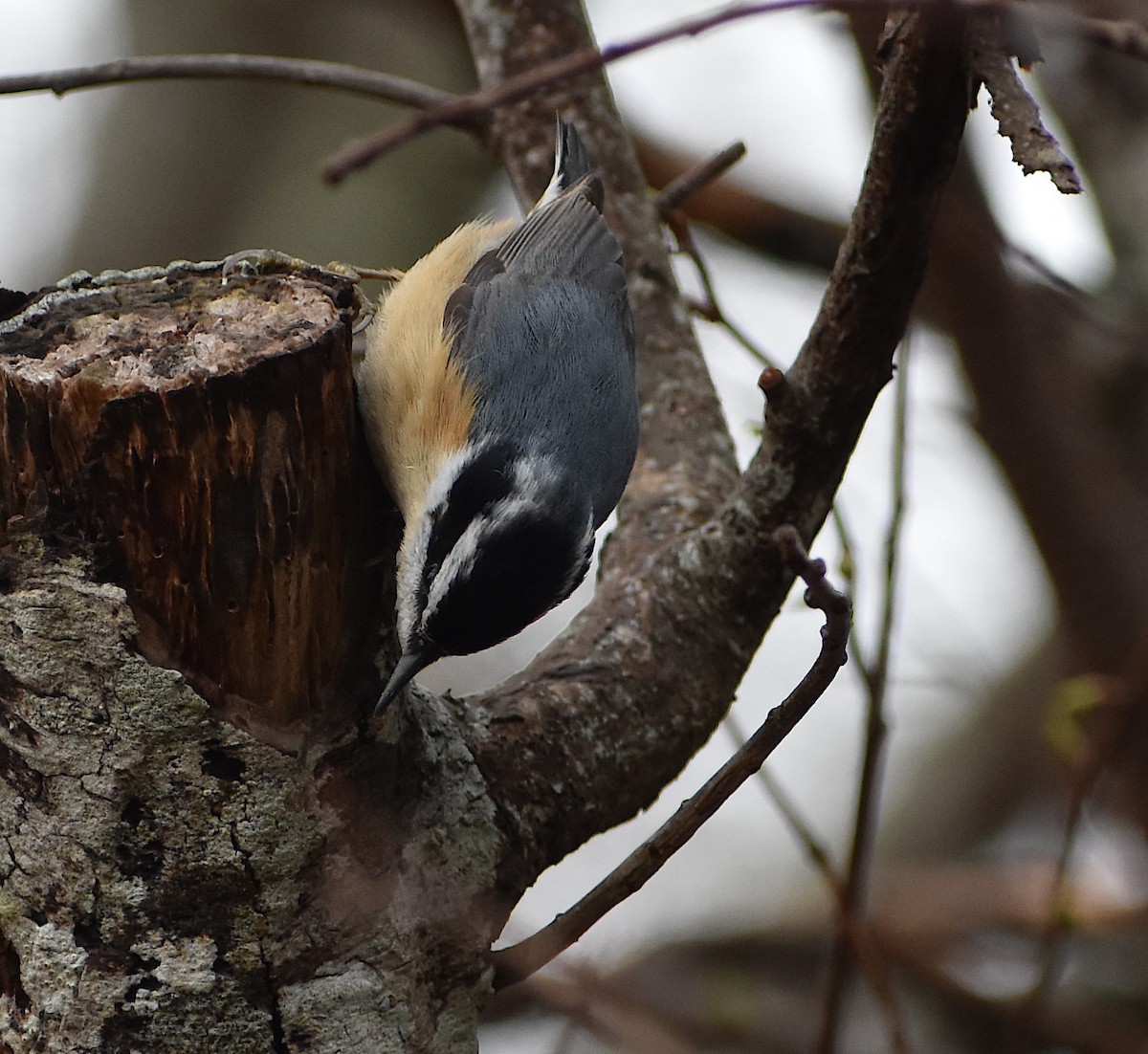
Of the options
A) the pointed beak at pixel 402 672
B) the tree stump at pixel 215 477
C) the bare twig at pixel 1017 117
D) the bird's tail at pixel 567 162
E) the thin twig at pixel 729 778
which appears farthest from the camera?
the bird's tail at pixel 567 162

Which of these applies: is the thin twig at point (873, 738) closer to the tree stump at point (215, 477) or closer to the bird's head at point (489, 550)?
the bird's head at point (489, 550)

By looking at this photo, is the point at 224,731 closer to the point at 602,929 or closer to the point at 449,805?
the point at 449,805

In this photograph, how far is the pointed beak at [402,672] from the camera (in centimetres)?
157

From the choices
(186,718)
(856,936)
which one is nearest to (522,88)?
(186,718)

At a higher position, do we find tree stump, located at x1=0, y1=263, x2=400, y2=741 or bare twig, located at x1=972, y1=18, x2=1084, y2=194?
bare twig, located at x1=972, y1=18, x2=1084, y2=194

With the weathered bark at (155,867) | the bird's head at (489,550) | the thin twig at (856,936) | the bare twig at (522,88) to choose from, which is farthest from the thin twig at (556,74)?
the thin twig at (856,936)

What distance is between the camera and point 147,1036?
1.46 m

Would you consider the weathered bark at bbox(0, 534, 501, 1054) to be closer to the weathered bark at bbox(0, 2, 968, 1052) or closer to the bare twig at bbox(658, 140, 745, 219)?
the weathered bark at bbox(0, 2, 968, 1052)

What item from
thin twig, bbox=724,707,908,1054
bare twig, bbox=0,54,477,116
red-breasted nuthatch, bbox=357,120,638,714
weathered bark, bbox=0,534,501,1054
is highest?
bare twig, bbox=0,54,477,116

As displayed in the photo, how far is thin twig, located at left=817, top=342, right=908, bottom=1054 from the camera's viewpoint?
2.13 meters

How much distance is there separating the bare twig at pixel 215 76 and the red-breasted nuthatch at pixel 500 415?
0.32m

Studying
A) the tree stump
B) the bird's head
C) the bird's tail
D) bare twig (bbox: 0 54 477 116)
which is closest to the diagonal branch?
the bird's head

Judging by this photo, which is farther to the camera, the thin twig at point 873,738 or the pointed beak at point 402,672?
the thin twig at point 873,738

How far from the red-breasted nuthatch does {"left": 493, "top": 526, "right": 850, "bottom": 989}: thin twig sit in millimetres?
337
